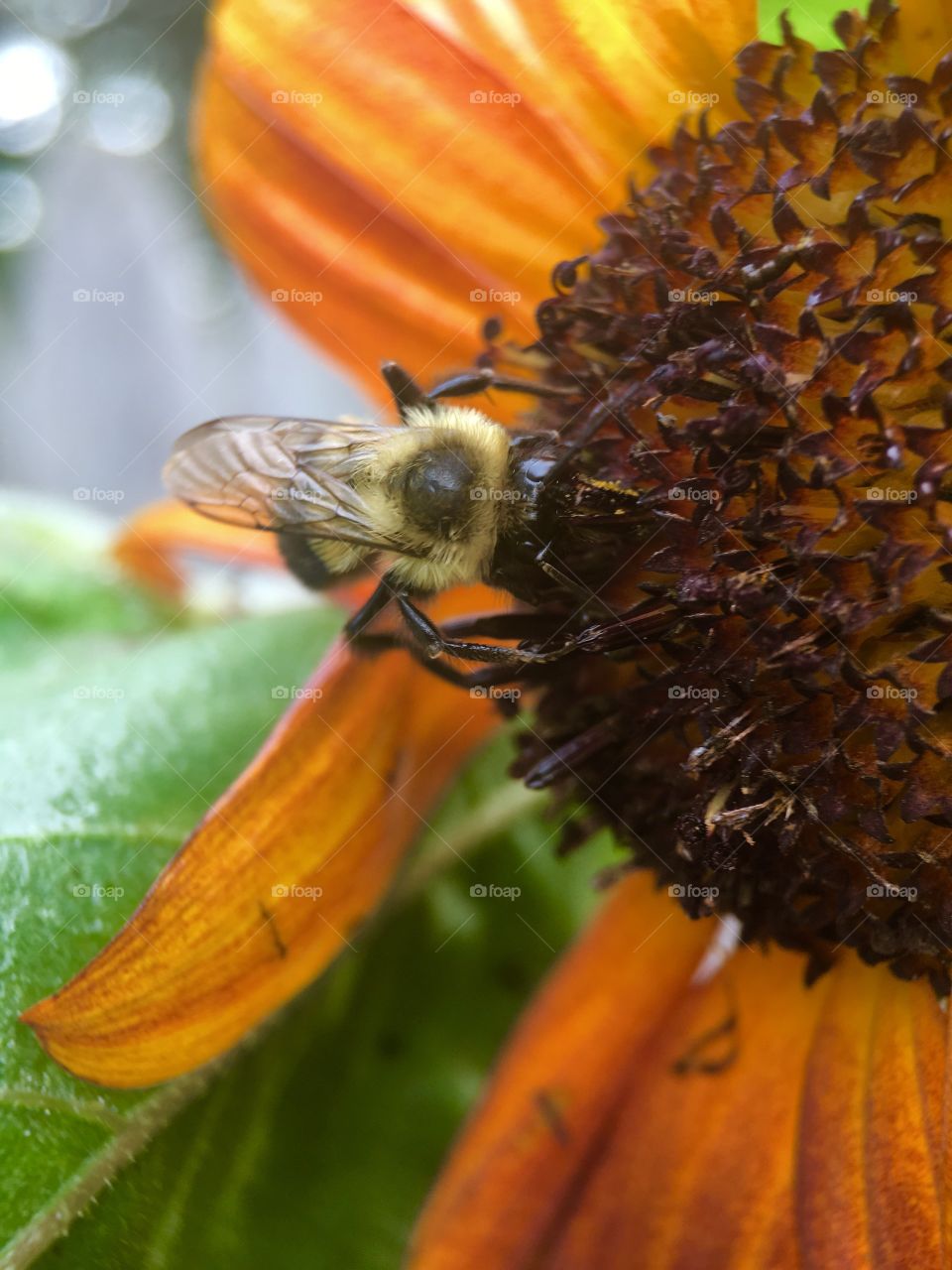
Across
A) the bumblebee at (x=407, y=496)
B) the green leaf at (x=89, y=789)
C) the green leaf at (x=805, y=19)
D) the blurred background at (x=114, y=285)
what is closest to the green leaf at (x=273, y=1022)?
the green leaf at (x=89, y=789)

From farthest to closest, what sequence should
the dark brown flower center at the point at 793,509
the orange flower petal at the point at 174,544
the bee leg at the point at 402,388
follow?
the orange flower petal at the point at 174,544 → the bee leg at the point at 402,388 → the dark brown flower center at the point at 793,509

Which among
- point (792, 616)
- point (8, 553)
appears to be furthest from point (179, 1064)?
point (8, 553)

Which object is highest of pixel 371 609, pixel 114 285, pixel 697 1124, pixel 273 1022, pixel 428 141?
pixel 114 285

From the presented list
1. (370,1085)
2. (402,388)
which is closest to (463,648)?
(402,388)

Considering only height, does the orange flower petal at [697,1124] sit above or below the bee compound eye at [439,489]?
below

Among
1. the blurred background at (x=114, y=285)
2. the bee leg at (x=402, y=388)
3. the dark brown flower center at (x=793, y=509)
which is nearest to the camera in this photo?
the dark brown flower center at (x=793, y=509)

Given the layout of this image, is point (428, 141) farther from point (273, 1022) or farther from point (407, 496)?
point (273, 1022)

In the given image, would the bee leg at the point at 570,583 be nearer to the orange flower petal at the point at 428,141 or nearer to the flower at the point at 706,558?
the flower at the point at 706,558
